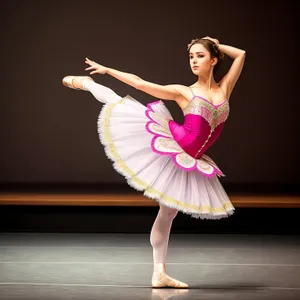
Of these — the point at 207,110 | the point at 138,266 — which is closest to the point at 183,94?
the point at 207,110

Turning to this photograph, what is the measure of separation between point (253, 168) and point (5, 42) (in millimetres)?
2096

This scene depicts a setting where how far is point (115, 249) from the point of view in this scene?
14.5 feet

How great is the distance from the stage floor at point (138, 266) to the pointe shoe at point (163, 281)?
40 millimetres

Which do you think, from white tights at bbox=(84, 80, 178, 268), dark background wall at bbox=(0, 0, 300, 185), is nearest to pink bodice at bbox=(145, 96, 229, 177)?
white tights at bbox=(84, 80, 178, 268)

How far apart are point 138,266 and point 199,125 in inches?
39.6

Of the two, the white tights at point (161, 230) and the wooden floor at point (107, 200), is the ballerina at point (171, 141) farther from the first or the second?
the wooden floor at point (107, 200)

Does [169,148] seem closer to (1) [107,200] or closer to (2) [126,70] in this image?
(1) [107,200]

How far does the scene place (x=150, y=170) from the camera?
3119mm

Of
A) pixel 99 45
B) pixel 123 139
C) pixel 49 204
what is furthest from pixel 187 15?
pixel 123 139

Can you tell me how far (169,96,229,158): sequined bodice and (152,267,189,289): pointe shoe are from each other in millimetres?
538

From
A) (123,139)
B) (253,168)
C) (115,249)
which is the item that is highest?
(123,139)

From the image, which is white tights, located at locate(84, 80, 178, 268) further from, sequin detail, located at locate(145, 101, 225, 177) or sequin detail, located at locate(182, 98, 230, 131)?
sequin detail, located at locate(182, 98, 230, 131)

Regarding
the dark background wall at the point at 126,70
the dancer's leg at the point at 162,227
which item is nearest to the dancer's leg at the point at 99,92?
the dancer's leg at the point at 162,227

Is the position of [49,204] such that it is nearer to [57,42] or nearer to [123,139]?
[57,42]
